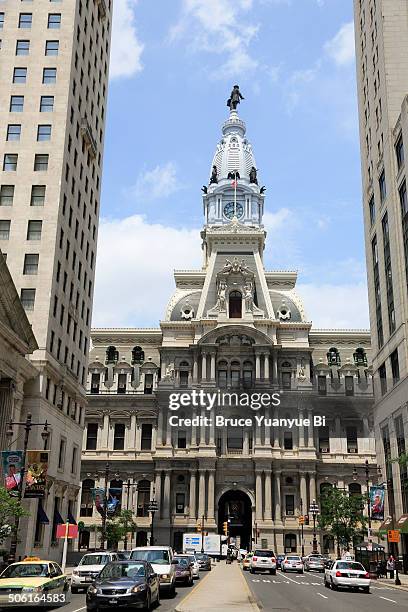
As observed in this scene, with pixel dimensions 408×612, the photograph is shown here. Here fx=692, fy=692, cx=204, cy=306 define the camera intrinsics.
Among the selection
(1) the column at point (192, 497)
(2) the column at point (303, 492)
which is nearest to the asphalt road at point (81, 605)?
(1) the column at point (192, 497)

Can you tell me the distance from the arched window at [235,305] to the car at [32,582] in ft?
219

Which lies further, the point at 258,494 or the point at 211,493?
the point at 211,493

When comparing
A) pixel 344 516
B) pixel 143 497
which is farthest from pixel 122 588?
pixel 143 497

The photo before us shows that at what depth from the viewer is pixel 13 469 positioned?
36844 millimetres

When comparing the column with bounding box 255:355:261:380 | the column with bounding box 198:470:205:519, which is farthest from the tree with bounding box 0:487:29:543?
the column with bounding box 255:355:261:380

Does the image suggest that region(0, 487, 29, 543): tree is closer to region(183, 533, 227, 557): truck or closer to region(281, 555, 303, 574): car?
region(281, 555, 303, 574): car

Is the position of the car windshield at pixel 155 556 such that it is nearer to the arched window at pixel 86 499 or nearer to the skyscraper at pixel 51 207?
the skyscraper at pixel 51 207

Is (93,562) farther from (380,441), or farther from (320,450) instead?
(320,450)

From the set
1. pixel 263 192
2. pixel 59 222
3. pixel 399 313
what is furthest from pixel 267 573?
pixel 263 192

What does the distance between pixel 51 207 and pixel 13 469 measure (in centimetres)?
2528

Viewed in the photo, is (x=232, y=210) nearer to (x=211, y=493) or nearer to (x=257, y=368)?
(x=257, y=368)

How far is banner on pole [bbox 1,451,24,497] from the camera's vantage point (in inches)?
1416

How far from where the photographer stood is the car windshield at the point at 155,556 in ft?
94.7

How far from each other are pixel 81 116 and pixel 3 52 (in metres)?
8.54
